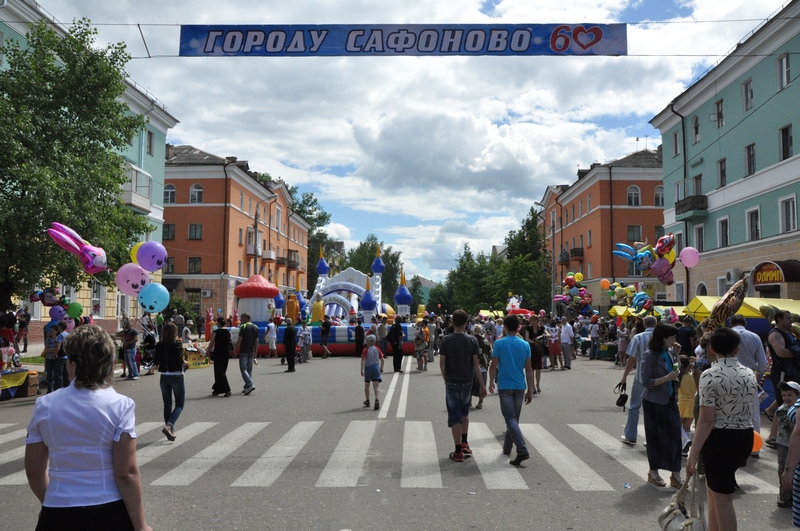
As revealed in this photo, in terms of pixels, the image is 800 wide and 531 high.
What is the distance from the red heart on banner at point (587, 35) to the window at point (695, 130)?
2669 cm

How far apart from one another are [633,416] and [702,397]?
4.48 meters

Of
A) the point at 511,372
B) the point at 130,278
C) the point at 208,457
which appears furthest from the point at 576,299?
the point at 208,457

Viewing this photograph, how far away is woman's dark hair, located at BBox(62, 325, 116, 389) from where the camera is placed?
3016 mm

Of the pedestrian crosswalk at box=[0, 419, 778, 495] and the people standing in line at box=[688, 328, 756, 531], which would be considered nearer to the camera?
the people standing in line at box=[688, 328, 756, 531]

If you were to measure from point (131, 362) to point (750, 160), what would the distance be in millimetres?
26397

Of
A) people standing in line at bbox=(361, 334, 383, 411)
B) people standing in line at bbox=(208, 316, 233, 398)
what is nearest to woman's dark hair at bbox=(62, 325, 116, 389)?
people standing in line at bbox=(361, 334, 383, 411)

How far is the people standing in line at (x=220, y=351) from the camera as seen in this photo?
45.0 feet

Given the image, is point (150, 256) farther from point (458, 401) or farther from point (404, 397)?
point (458, 401)

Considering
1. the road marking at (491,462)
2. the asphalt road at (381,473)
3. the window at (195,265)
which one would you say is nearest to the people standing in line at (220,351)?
the asphalt road at (381,473)

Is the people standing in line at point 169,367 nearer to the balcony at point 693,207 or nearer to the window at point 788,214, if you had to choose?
the window at point 788,214

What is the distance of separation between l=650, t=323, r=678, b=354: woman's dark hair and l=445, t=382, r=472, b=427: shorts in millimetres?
2178

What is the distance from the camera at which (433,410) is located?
1202 centimetres

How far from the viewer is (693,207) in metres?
33.1

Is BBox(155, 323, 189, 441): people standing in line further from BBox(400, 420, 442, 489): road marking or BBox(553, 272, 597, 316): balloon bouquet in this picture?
BBox(553, 272, 597, 316): balloon bouquet
